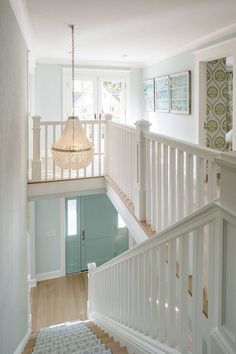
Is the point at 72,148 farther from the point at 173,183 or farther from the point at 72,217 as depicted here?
the point at 72,217

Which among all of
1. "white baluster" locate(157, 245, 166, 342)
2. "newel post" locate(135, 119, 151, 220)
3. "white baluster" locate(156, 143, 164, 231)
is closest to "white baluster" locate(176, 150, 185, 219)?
"white baluster" locate(156, 143, 164, 231)

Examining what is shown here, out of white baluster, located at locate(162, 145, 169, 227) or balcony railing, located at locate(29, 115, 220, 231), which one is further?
white baluster, located at locate(162, 145, 169, 227)

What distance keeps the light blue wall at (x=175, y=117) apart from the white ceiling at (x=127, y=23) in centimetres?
21

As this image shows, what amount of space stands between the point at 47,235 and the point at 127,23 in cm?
478

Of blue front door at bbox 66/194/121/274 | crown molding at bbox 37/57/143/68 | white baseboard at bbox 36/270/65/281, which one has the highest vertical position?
crown molding at bbox 37/57/143/68

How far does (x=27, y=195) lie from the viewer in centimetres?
475

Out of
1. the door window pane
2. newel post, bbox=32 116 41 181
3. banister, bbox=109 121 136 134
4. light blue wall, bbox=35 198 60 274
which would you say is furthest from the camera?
the door window pane

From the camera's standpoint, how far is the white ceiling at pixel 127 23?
10.8ft

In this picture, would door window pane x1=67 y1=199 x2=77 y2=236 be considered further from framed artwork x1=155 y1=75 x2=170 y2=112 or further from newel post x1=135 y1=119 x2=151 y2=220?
newel post x1=135 y1=119 x2=151 y2=220

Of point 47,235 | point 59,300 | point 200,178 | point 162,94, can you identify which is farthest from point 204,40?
point 59,300

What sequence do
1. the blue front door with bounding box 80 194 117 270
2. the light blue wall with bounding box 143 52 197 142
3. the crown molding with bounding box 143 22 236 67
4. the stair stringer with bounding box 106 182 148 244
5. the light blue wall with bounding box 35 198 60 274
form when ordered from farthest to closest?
the blue front door with bounding box 80 194 117 270 < the light blue wall with bounding box 35 198 60 274 < the light blue wall with bounding box 143 52 197 142 < the crown molding with bounding box 143 22 236 67 < the stair stringer with bounding box 106 182 148 244

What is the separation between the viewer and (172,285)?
1647 mm

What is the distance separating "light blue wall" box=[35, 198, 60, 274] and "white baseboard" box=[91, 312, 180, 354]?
3.70m

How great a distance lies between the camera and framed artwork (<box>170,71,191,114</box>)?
17.2 ft
